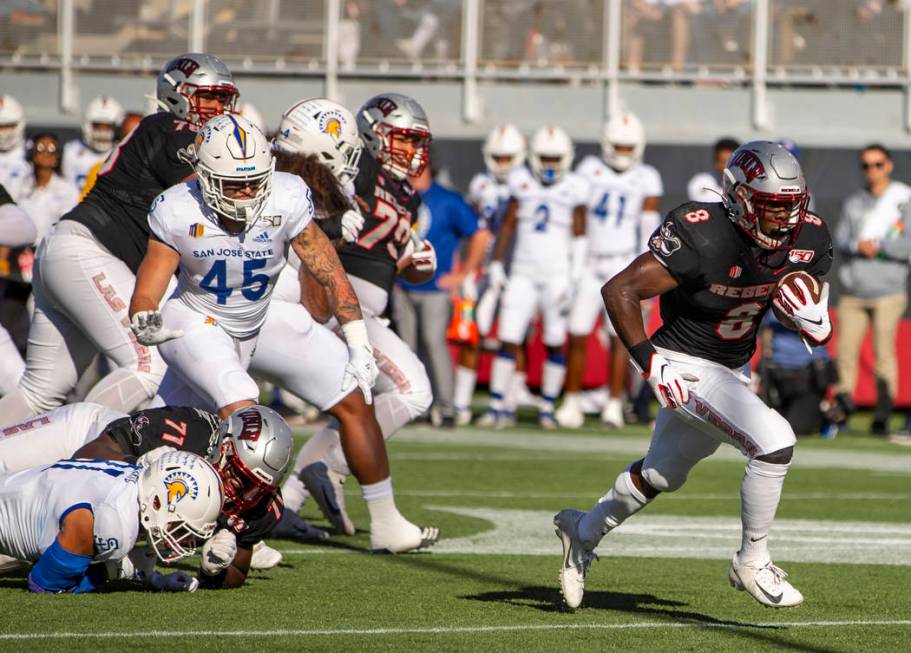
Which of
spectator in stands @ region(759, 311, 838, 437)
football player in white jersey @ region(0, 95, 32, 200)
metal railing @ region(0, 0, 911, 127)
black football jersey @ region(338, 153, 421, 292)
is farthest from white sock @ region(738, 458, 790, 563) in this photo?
metal railing @ region(0, 0, 911, 127)

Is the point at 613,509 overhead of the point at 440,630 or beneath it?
overhead

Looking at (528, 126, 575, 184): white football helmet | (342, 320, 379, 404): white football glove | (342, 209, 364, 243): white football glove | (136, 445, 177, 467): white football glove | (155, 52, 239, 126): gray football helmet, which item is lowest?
(136, 445, 177, 467): white football glove

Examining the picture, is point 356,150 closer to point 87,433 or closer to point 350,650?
point 87,433

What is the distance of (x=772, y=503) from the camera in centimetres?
538

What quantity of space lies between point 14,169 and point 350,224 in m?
6.58

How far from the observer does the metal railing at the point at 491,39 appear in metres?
18.0

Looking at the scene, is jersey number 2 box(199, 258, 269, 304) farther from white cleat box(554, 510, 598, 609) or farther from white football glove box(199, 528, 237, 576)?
white cleat box(554, 510, 598, 609)

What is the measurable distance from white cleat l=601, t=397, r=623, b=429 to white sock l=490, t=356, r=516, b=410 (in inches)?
30.2

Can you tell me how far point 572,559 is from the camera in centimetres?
559

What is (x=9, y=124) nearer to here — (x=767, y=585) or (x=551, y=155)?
(x=551, y=155)

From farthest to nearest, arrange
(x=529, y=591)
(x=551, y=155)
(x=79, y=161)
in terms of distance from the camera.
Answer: (x=79, y=161)
(x=551, y=155)
(x=529, y=591)

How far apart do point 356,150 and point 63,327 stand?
54.2 inches

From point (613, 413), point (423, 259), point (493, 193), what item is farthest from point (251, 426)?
point (493, 193)

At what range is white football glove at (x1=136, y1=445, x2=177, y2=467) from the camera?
5.50 m
